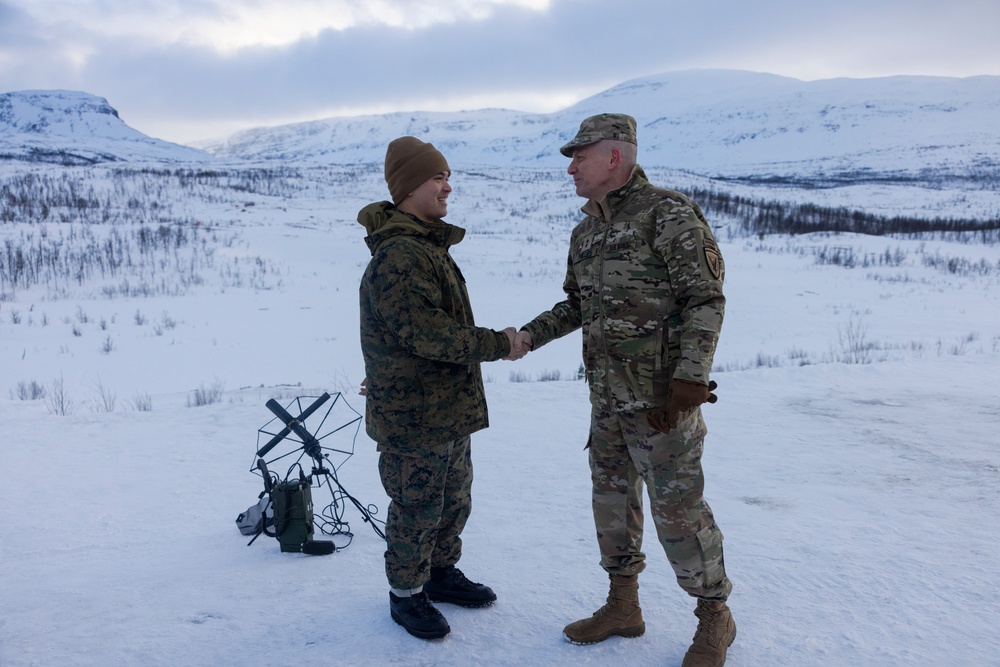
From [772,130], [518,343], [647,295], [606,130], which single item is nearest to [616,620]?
[518,343]

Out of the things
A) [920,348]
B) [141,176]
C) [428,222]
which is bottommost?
[920,348]

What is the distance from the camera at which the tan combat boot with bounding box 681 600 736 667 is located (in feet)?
7.88

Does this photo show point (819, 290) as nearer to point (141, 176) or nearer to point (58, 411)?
point (58, 411)

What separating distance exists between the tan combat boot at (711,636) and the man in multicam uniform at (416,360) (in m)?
0.94

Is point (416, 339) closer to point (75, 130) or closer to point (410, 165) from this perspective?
point (410, 165)

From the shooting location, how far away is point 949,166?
225ft

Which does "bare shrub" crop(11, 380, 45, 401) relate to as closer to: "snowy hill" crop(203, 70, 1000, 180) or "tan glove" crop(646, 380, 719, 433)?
"tan glove" crop(646, 380, 719, 433)

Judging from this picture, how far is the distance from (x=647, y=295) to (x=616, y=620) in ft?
4.19

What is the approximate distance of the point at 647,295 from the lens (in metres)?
2.49

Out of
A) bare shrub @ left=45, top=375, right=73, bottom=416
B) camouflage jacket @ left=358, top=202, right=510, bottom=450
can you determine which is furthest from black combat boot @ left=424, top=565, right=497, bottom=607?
bare shrub @ left=45, top=375, right=73, bottom=416

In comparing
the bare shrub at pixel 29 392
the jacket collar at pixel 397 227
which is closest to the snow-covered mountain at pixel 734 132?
the bare shrub at pixel 29 392

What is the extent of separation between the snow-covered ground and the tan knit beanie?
5.83 ft

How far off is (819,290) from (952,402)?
1018cm

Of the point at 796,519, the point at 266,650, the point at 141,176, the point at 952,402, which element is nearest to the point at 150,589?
the point at 266,650
